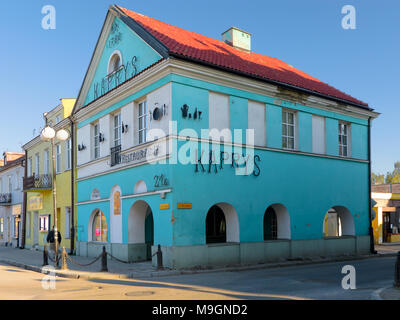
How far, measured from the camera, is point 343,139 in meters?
21.6

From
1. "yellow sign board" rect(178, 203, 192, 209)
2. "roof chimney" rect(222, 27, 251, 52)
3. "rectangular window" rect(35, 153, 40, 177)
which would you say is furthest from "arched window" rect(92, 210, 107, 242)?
"roof chimney" rect(222, 27, 251, 52)

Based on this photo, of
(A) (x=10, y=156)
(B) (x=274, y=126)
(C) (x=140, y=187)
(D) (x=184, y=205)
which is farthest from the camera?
(A) (x=10, y=156)

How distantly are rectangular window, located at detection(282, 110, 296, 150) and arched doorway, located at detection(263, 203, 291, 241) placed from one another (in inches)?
106

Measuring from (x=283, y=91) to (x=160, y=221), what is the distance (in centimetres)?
783

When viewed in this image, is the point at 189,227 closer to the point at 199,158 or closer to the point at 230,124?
the point at 199,158

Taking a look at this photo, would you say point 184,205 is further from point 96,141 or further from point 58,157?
point 58,157

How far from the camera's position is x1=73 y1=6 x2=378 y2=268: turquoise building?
50.8ft

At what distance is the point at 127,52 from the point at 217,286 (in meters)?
11.5

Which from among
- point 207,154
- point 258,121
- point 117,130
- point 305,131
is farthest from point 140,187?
point 305,131

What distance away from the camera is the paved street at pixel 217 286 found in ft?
32.3

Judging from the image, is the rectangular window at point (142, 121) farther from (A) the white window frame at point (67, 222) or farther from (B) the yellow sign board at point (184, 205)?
(A) the white window frame at point (67, 222)

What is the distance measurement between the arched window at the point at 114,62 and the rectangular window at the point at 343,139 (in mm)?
11090

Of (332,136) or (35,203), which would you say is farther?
(35,203)
